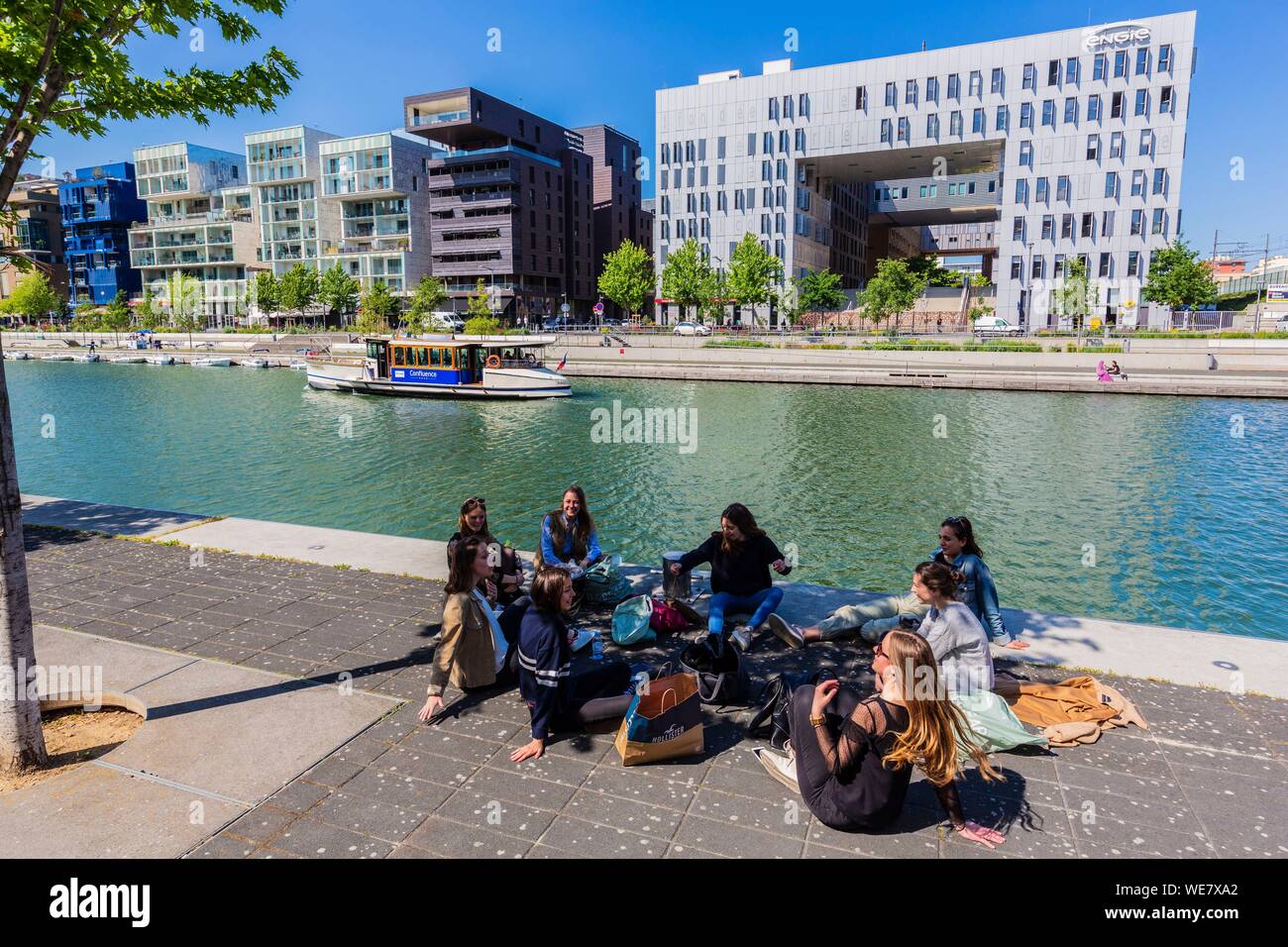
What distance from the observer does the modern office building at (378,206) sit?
94375 millimetres

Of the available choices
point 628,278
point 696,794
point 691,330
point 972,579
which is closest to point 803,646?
point 972,579

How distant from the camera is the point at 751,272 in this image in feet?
234

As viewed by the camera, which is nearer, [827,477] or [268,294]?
[827,477]

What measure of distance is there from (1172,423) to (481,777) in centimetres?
3349

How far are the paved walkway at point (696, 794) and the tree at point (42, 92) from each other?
1898mm

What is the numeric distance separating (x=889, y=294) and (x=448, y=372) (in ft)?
149

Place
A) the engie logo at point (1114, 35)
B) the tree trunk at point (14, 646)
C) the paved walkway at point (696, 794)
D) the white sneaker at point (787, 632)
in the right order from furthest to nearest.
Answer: the engie logo at point (1114, 35) < the white sneaker at point (787, 632) < the tree trunk at point (14, 646) < the paved walkway at point (696, 794)

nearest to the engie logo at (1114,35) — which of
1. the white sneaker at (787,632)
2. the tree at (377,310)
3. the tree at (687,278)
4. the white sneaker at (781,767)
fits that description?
the tree at (687,278)

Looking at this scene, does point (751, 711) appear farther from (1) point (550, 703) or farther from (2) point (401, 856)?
(2) point (401, 856)

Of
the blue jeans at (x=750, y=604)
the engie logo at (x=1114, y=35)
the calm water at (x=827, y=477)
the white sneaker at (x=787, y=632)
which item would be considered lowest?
the calm water at (x=827, y=477)

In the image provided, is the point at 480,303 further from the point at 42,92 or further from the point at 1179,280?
the point at 42,92

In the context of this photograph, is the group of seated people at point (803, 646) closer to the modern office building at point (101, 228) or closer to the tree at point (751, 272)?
the tree at point (751, 272)
